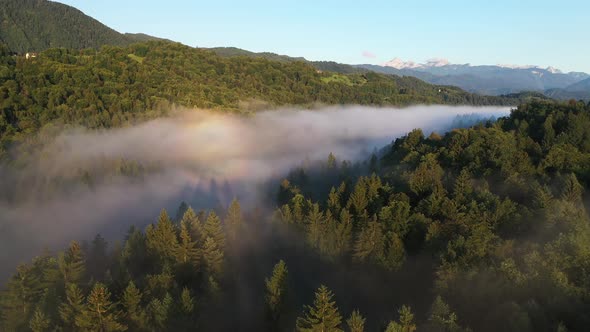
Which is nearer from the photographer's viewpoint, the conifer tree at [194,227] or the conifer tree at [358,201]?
the conifer tree at [194,227]

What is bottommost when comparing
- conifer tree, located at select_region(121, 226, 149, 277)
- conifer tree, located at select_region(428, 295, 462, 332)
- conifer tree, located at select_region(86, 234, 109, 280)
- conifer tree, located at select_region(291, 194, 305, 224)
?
conifer tree, located at select_region(86, 234, 109, 280)

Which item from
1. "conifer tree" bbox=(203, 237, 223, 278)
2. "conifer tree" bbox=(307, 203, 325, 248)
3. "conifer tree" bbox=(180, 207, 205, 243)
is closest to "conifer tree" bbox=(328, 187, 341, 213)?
"conifer tree" bbox=(307, 203, 325, 248)

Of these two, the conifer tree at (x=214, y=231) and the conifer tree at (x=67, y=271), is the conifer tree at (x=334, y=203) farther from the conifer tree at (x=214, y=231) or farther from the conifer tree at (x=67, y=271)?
the conifer tree at (x=67, y=271)

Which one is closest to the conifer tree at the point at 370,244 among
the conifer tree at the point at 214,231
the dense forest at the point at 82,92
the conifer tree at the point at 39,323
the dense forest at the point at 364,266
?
the dense forest at the point at 364,266

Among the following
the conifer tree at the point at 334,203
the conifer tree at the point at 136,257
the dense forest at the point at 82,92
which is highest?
the dense forest at the point at 82,92

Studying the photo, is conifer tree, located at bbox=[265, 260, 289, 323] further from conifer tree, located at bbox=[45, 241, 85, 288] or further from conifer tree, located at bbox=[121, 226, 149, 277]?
conifer tree, located at bbox=[45, 241, 85, 288]

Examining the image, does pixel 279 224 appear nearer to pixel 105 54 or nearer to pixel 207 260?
pixel 207 260

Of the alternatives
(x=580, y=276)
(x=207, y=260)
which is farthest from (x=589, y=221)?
(x=207, y=260)
